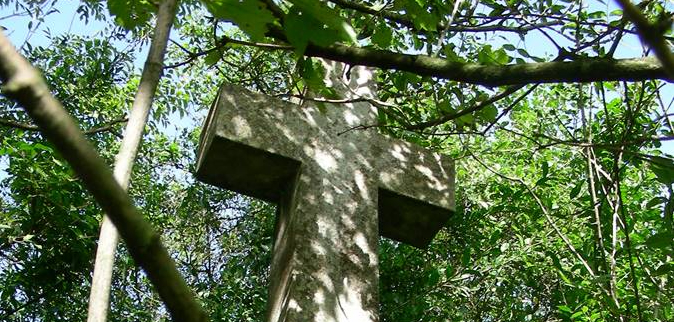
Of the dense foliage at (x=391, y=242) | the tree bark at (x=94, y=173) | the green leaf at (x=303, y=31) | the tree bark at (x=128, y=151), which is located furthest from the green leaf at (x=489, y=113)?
the tree bark at (x=94, y=173)

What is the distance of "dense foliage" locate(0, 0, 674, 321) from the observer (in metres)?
3.64

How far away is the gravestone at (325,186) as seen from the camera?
254 centimetres

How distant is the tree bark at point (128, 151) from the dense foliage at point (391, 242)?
117 cm

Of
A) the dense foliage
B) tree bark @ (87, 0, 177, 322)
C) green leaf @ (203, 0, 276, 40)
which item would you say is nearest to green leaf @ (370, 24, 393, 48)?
the dense foliage

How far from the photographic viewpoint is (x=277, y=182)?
2.93m

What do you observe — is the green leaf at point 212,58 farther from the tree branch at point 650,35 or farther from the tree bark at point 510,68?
the tree branch at point 650,35

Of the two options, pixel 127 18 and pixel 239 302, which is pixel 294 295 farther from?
A: pixel 239 302

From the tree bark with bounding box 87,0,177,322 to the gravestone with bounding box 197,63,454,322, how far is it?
129 cm

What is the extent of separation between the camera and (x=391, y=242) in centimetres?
764

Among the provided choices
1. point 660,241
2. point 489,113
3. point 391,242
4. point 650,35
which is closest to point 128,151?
point 650,35

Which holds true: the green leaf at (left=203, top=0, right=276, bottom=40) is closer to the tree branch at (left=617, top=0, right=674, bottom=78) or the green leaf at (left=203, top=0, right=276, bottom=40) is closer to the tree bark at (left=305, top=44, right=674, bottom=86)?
the tree bark at (left=305, top=44, right=674, bottom=86)

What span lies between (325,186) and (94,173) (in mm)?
2246

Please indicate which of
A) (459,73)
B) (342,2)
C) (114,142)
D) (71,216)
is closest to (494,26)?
(342,2)

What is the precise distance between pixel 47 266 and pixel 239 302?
1.81m
